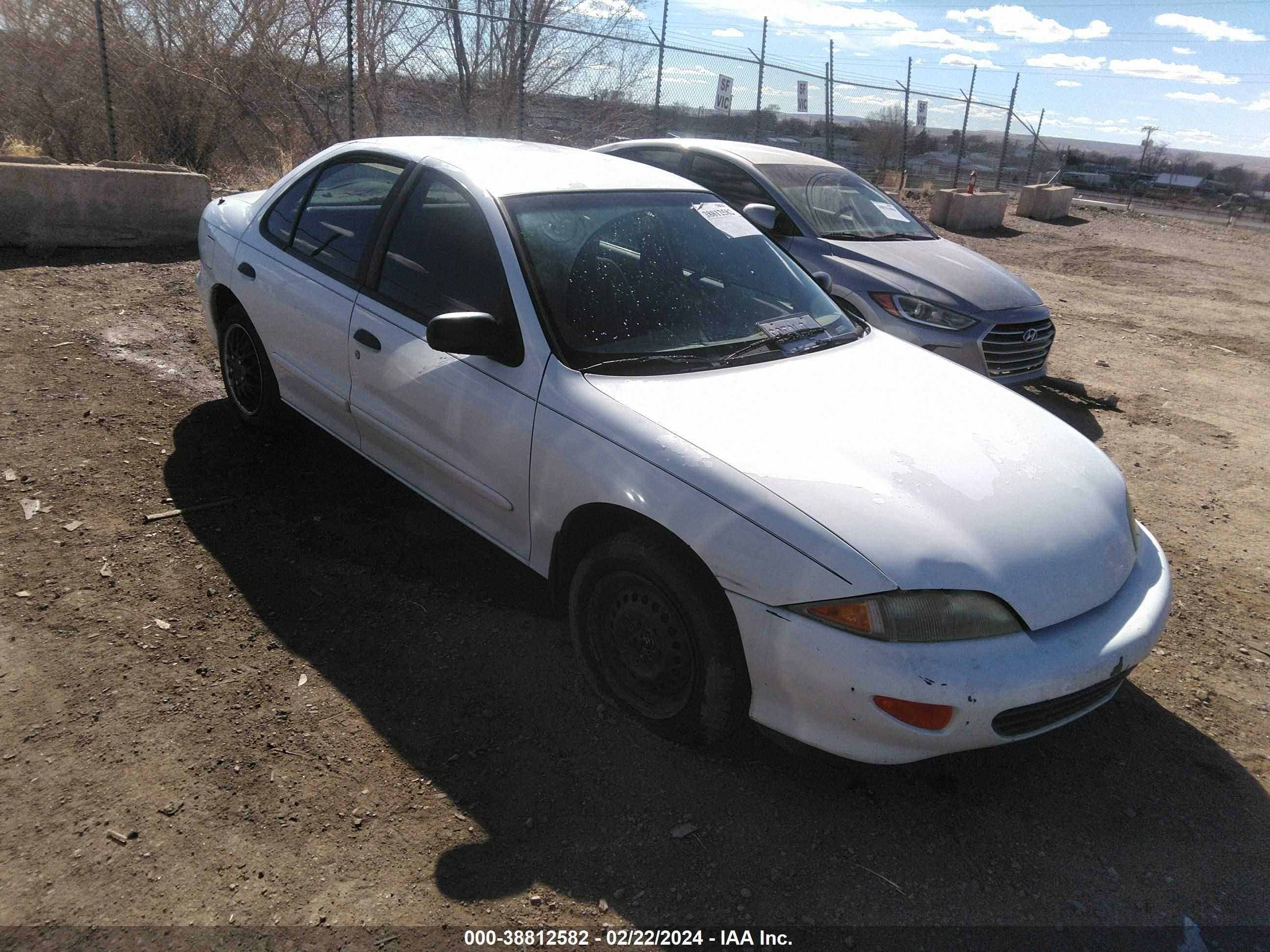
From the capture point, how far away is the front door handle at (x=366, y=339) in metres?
3.58

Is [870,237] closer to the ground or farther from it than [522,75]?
closer to the ground

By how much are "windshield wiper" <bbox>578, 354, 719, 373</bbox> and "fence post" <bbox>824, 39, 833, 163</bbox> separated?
14684 millimetres

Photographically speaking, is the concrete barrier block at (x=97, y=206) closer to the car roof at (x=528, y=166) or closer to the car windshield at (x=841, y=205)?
the car roof at (x=528, y=166)

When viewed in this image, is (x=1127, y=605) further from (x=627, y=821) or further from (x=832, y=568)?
(x=627, y=821)

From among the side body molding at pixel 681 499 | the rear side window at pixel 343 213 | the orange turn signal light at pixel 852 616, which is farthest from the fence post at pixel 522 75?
the orange turn signal light at pixel 852 616

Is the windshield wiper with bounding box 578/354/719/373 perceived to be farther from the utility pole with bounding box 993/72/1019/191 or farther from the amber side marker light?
the utility pole with bounding box 993/72/1019/191

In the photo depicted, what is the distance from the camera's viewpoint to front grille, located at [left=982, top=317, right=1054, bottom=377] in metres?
5.97

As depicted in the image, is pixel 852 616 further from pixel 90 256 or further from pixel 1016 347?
pixel 90 256

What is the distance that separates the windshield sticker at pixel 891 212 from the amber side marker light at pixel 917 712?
5.59m

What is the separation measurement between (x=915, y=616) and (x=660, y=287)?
159 centimetres

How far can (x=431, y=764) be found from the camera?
9.04 feet

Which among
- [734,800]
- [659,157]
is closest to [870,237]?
[659,157]

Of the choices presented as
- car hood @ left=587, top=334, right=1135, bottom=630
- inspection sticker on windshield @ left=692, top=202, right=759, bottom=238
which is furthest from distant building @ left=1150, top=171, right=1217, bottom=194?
car hood @ left=587, top=334, right=1135, bottom=630

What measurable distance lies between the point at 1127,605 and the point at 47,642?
353cm
